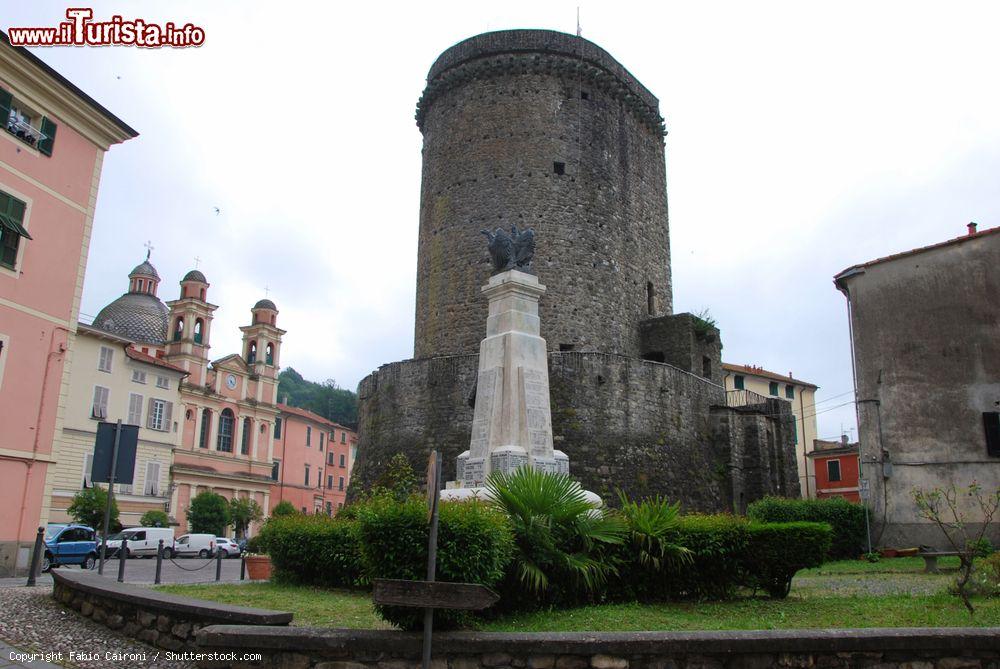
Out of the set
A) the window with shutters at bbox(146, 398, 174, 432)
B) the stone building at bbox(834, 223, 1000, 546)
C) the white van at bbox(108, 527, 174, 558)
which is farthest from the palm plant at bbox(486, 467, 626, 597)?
the window with shutters at bbox(146, 398, 174, 432)

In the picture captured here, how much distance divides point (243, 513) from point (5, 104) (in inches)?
1332

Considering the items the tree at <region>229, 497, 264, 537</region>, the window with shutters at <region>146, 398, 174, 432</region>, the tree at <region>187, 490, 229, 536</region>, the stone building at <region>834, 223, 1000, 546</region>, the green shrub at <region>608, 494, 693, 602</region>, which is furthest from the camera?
the tree at <region>229, 497, 264, 537</region>

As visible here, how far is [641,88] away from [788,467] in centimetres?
1533

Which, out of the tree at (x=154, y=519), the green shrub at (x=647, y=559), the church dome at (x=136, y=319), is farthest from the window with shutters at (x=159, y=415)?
the green shrub at (x=647, y=559)

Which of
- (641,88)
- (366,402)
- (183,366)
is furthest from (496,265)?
(183,366)

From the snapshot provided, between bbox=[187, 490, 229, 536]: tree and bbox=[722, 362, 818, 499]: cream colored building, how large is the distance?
99.3 feet

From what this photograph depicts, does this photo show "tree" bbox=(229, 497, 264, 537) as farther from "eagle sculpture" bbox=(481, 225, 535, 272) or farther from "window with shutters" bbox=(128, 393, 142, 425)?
"eagle sculpture" bbox=(481, 225, 535, 272)

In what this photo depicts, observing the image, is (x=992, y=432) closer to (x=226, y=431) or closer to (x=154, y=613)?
(x=154, y=613)

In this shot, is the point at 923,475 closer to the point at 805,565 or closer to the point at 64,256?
the point at 805,565

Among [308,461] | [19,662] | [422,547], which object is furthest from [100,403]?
[422,547]

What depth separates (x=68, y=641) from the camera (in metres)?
7.18

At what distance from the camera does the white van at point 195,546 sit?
106 ft

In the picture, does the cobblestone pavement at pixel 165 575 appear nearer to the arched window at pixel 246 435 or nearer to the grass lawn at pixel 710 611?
the grass lawn at pixel 710 611

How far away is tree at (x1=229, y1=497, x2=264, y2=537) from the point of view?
44.4 metres
